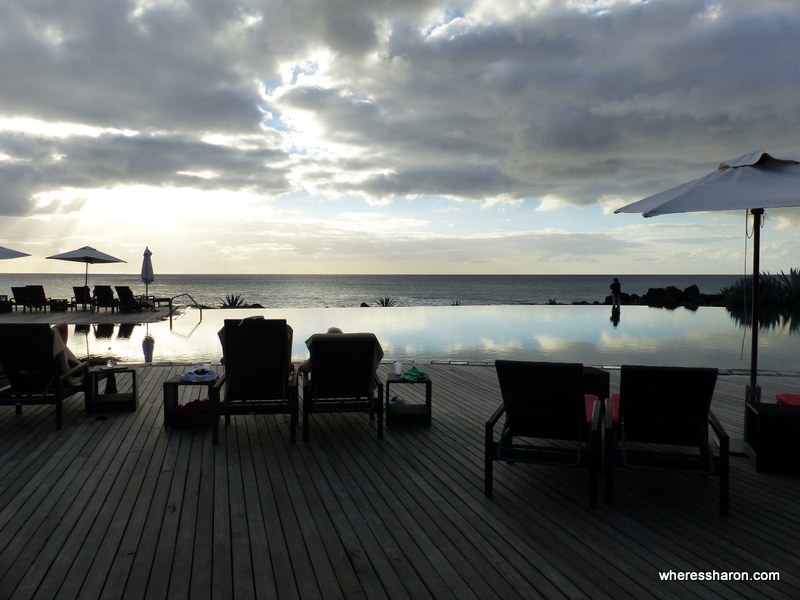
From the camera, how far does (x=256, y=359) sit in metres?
4.22

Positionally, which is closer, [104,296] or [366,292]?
[104,296]

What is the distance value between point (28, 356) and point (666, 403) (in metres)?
5.01

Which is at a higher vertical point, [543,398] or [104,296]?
[104,296]

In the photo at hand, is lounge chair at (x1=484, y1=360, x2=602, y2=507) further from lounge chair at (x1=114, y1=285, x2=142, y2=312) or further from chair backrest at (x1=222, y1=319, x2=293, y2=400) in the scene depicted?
lounge chair at (x1=114, y1=285, x2=142, y2=312)

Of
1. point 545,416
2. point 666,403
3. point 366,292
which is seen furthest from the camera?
point 366,292

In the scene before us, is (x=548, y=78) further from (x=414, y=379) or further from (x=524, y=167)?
(x=414, y=379)

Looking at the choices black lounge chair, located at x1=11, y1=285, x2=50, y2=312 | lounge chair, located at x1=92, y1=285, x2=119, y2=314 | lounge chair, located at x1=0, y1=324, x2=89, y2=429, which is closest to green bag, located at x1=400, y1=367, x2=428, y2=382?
lounge chair, located at x1=0, y1=324, x2=89, y2=429

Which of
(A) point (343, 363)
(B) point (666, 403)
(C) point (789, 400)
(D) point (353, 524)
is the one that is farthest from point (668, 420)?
(A) point (343, 363)

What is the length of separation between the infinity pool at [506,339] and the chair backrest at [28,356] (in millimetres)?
3158

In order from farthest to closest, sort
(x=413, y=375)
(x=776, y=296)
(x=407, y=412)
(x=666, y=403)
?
(x=776, y=296)
(x=413, y=375)
(x=407, y=412)
(x=666, y=403)

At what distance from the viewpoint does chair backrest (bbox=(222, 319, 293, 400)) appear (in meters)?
4.19

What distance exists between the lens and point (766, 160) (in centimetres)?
367

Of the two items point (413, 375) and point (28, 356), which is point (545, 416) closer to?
point (413, 375)

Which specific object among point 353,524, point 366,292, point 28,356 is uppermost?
point 28,356
